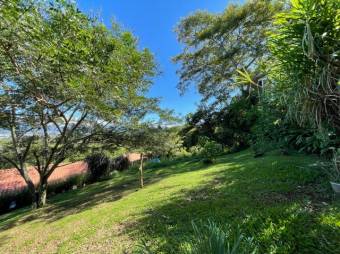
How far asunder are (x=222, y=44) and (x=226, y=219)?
605 inches

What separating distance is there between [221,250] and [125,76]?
5.68 m

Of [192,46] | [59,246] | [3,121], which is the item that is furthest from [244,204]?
[192,46]

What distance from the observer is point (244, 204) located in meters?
4.53

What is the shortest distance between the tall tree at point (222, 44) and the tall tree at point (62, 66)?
9.11 m

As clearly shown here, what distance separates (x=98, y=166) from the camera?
18016mm

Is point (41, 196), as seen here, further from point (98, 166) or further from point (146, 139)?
point (98, 166)

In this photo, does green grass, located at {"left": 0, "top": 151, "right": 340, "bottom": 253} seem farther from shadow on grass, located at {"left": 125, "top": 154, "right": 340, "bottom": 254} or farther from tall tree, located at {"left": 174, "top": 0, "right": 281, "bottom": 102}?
tall tree, located at {"left": 174, "top": 0, "right": 281, "bottom": 102}

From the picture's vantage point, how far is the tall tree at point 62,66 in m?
4.39

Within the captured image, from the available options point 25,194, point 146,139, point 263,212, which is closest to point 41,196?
point 25,194

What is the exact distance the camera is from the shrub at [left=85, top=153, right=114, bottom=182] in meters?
17.3

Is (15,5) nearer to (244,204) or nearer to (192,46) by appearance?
(244,204)

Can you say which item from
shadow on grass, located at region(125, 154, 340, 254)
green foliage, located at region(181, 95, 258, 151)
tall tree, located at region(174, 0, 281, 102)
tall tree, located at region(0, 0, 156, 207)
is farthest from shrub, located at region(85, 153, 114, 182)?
shadow on grass, located at region(125, 154, 340, 254)

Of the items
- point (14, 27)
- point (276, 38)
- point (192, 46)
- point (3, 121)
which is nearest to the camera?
point (276, 38)

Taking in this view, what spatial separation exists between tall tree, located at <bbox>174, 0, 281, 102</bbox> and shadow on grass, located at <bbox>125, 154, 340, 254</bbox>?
10.1 meters
